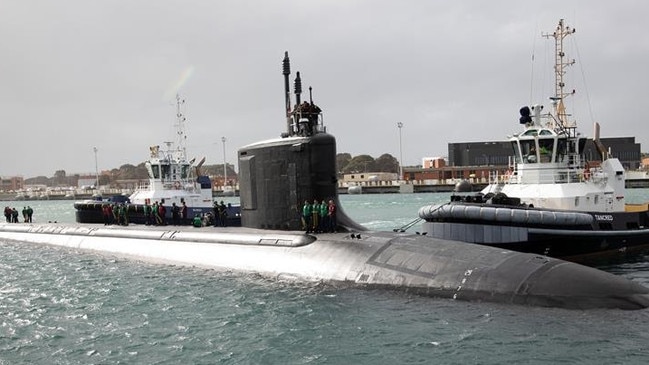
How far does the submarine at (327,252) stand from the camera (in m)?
10.7

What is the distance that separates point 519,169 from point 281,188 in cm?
1010

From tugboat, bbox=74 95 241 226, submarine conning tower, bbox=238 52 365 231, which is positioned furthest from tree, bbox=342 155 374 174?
submarine conning tower, bbox=238 52 365 231

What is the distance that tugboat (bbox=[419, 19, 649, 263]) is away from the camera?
17781mm

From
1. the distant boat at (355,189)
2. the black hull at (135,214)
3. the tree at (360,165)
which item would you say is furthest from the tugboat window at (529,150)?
the tree at (360,165)

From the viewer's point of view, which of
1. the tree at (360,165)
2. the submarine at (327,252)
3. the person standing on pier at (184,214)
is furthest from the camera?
the tree at (360,165)

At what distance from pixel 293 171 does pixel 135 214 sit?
1707 centimetres

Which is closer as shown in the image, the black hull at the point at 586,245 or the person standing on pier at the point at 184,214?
the black hull at the point at 586,245

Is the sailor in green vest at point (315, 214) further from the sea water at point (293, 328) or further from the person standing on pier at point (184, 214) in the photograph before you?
the person standing on pier at point (184, 214)

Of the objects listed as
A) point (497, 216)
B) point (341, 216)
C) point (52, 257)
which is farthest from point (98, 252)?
point (497, 216)

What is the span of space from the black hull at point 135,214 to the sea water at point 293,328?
14.5 metres

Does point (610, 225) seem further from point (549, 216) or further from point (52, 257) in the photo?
point (52, 257)

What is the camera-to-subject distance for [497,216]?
17.7 m

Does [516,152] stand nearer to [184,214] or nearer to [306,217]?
[306,217]

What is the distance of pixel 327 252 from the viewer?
46.1 feet
